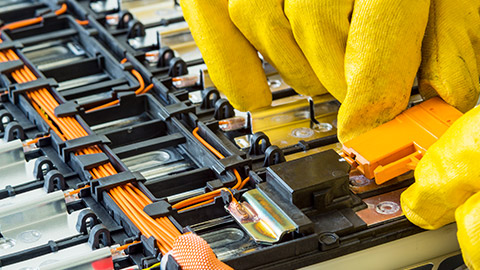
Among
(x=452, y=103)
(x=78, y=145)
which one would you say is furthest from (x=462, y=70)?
(x=78, y=145)

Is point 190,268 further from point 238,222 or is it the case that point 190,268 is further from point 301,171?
point 301,171

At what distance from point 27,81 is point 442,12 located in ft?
5.46

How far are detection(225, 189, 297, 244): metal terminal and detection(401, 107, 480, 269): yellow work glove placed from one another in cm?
37

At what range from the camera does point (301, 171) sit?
8.91 ft

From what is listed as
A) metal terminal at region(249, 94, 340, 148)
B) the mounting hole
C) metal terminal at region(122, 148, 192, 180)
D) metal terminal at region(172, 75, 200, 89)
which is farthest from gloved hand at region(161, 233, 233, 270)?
metal terminal at region(172, 75, 200, 89)

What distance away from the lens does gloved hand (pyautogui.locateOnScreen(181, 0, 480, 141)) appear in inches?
109

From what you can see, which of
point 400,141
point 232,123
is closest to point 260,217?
point 400,141

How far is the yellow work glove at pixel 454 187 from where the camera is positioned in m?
2.43

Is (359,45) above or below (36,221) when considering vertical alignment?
above

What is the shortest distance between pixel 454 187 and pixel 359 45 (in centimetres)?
55

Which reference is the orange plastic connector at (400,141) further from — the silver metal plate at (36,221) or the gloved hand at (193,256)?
the silver metal plate at (36,221)

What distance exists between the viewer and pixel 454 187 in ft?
8.19

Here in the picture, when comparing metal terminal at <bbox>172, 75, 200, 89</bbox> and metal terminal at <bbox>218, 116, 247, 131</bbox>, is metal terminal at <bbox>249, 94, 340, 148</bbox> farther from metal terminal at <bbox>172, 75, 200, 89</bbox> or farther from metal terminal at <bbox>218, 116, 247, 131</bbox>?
metal terminal at <bbox>172, 75, 200, 89</bbox>

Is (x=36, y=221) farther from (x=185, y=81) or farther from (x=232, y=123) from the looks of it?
(x=185, y=81)
